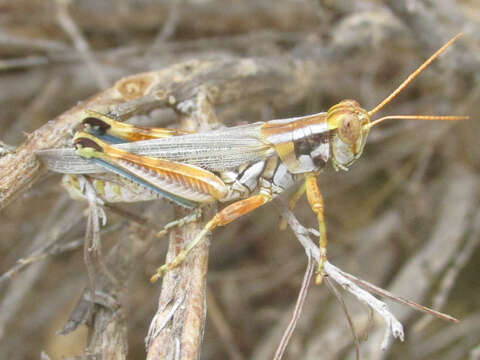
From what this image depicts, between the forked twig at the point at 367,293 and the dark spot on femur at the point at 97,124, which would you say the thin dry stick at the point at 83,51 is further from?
the forked twig at the point at 367,293

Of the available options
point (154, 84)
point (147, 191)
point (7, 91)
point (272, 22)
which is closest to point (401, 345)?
point (147, 191)

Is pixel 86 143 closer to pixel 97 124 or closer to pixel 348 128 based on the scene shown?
pixel 97 124

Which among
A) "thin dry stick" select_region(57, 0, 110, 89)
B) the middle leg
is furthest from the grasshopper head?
"thin dry stick" select_region(57, 0, 110, 89)

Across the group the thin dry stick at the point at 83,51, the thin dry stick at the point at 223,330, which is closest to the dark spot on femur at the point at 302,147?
the thin dry stick at the point at 83,51

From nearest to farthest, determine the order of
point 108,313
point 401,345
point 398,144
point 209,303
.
→ point 108,313 → point 401,345 → point 209,303 → point 398,144

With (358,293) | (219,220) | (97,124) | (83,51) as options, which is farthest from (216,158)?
(83,51)

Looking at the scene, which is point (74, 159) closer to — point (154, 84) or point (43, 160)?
point (43, 160)
